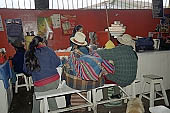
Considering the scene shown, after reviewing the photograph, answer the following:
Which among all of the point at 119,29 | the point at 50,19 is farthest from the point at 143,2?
the point at 50,19

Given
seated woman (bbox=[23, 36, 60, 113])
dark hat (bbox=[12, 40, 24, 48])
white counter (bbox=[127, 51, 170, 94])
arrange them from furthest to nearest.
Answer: dark hat (bbox=[12, 40, 24, 48]) < white counter (bbox=[127, 51, 170, 94]) < seated woman (bbox=[23, 36, 60, 113])

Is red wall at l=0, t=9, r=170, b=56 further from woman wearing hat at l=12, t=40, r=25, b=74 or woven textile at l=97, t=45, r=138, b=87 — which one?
woven textile at l=97, t=45, r=138, b=87

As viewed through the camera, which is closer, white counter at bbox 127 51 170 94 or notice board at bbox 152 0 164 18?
white counter at bbox 127 51 170 94

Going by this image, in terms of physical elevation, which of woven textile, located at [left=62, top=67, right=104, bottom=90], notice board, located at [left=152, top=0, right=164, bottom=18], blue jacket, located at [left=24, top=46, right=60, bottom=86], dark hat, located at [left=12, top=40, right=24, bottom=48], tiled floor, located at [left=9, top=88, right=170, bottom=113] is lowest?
tiled floor, located at [left=9, top=88, right=170, bottom=113]

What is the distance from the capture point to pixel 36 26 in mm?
4723

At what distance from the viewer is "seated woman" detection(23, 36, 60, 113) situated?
2.68 m

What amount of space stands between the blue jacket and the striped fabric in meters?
0.28

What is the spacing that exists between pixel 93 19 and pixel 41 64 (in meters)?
2.76

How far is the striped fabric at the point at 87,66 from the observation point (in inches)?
99.4

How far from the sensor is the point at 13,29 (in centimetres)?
452

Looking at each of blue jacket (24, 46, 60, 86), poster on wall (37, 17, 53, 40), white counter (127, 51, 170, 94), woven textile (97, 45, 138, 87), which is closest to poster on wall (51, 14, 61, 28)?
poster on wall (37, 17, 53, 40)

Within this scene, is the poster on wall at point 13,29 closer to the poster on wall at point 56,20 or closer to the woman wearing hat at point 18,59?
the woman wearing hat at point 18,59

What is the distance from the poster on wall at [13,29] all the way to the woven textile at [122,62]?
247cm

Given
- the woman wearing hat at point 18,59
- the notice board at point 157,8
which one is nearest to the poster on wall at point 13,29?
the woman wearing hat at point 18,59
